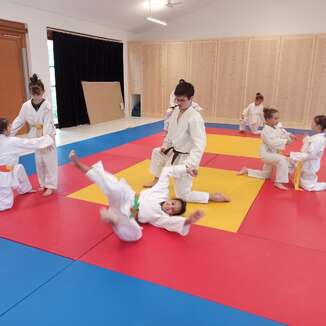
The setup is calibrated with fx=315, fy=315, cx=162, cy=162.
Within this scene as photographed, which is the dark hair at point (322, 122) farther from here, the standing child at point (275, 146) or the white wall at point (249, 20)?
the white wall at point (249, 20)

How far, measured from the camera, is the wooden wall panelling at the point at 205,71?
1130 cm

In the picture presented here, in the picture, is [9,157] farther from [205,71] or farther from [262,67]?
[262,67]

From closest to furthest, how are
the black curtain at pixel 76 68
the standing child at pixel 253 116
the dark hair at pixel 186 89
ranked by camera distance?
1. the dark hair at pixel 186 89
2. the standing child at pixel 253 116
3. the black curtain at pixel 76 68

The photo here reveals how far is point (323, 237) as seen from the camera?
319cm

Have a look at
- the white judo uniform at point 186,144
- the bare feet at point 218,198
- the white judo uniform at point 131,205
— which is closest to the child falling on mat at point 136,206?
the white judo uniform at point 131,205

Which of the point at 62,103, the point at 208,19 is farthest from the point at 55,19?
the point at 208,19

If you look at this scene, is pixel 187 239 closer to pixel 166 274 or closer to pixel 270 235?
pixel 166 274

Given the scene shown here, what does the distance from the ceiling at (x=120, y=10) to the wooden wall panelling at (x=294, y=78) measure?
333 centimetres

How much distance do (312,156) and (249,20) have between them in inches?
315

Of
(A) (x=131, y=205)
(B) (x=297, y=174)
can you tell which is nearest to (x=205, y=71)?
(B) (x=297, y=174)

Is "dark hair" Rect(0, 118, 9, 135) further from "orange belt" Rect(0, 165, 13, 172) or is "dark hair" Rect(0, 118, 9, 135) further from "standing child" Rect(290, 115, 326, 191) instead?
"standing child" Rect(290, 115, 326, 191)

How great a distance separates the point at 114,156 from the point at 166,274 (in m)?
4.05

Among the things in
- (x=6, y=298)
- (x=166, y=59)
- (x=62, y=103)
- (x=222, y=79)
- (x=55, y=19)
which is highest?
(x=55, y=19)

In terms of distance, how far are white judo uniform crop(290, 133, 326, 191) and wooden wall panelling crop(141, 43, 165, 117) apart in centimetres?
840
